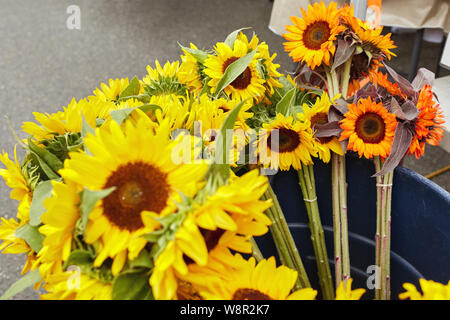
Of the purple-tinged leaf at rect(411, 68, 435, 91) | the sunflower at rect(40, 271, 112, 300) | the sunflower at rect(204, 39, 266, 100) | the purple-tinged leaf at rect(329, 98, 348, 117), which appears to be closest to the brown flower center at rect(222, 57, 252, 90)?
the sunflower at rect(204, 39, 266, 100)

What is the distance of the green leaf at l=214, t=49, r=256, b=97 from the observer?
561 mm

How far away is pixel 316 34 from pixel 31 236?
16.9 inches

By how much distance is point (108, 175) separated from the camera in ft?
1.16

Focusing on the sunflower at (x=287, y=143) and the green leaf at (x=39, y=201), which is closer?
the green leaf at (x=39, y=201)

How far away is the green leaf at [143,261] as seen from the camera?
35 centimetres

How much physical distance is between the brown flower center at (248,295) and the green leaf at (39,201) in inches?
7.3

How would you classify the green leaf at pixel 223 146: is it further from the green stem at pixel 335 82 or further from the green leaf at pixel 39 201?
the green stem at pixel 335 82

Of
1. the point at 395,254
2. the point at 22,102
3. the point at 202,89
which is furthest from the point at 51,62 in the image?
the point at 395,254

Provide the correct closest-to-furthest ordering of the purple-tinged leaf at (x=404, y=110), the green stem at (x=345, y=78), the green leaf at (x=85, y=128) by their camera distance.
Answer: the green leaf at (x=85, y=128) → the purple-tinged leaf at (x=404, y=110) → the green stem at (x=345, y=78)

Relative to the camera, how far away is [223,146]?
0.40 m

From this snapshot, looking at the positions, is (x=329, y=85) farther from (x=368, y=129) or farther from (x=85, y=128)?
(x=85, y=128)

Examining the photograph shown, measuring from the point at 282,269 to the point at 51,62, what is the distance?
228 centimetres

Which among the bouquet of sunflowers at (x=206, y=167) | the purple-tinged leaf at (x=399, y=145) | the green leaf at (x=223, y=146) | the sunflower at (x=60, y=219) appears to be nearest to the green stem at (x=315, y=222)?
the bouquet of sunflowers at (x=206, y=167)

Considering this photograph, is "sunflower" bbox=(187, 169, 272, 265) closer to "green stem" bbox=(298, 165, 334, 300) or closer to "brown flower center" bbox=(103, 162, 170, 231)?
"brown flower center" bbox=(103, 162, 170, 231)
